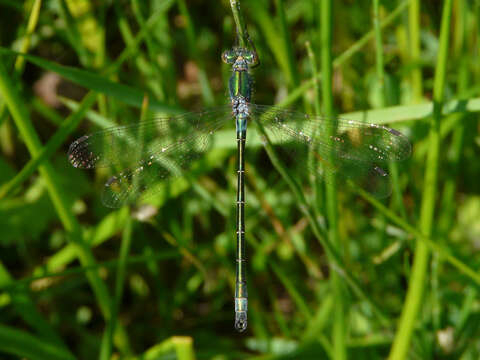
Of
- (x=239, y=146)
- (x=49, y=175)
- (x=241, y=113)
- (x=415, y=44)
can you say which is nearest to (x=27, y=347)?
(x=49, y=175)

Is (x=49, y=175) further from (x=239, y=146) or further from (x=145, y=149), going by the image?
(x=239, y=146)

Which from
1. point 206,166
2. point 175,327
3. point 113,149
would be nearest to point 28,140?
point 113,149

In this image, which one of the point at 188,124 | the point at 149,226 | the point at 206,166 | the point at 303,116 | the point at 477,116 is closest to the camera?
the point at 303,116

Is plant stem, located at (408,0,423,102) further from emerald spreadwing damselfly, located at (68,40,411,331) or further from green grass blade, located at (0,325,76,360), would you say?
green grass blade, located at (0,325,76,360)

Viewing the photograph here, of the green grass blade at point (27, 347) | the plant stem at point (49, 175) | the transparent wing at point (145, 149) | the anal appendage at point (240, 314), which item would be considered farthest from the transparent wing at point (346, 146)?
the green grass blade at point (27, 347)

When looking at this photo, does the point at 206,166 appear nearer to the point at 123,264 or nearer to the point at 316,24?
the point at 123,264

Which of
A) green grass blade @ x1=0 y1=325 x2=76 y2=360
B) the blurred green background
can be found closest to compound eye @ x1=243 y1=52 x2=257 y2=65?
the blurred green background
